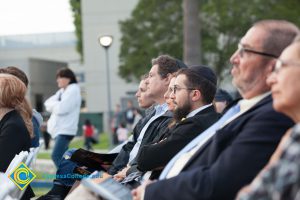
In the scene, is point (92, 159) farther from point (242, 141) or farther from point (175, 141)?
point (242, 141)

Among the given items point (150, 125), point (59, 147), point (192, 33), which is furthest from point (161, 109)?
point (192, 33)

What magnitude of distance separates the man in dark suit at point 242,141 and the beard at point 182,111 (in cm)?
113

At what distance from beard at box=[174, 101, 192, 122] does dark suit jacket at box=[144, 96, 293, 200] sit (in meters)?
1.56

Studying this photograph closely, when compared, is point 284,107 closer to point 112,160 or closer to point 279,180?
point 279,180

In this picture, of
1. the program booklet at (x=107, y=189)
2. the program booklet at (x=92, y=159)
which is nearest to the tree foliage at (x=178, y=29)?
the program booklet at (x=92, y=159)

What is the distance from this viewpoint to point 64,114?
1042cm

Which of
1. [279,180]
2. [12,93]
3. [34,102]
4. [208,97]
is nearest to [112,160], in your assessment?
[12,93]

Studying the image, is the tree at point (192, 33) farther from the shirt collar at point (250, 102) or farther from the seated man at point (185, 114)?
the shirt collar at point (250, 102)

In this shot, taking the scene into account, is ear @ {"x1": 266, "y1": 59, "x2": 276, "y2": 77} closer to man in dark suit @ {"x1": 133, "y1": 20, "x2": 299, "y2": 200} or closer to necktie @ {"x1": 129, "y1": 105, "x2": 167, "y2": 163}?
man in dark suit @ {"x1": 133, "y1": 20, "x2": 299, "y2": 200}

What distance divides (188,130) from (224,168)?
1.41 m

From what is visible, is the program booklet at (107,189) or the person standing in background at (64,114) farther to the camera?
the person standing in background at (64,114)

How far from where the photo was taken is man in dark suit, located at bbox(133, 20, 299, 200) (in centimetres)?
318

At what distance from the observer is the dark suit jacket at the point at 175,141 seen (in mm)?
4598

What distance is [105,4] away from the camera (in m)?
48.0
